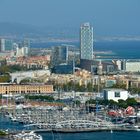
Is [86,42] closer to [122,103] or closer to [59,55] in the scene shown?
[59,55]

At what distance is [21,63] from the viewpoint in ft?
136

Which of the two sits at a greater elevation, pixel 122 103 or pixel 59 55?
pixel 59 55

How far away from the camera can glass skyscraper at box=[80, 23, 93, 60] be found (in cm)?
4300

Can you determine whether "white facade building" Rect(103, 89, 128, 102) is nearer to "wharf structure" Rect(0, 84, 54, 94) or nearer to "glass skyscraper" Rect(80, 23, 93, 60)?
"wharf structure" Rect(0, 84, 54, 94)

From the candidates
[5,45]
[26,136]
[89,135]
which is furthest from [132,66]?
[26,136]

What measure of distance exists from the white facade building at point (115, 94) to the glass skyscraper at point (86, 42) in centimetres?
1417

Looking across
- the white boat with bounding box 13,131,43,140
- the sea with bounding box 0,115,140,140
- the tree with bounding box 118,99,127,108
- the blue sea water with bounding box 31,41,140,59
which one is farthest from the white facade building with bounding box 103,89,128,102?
the blue sea water with bounding box 31,41,140,59

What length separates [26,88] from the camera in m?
31.2

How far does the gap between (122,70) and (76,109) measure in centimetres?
1383

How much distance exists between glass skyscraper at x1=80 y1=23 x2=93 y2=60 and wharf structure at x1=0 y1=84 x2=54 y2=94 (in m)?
11.2

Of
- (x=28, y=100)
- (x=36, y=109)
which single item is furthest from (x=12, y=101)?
(x=36, y=109)

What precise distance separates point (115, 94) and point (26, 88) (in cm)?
436

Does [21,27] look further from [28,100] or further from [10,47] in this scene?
[28,100]

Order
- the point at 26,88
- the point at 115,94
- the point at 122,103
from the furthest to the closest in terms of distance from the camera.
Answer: the point at 26,88, the point at 115,94, the point at 122,103
